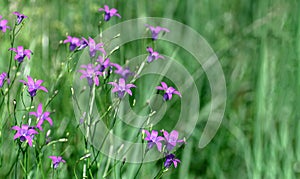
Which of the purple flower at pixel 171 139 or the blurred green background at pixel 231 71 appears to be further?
the blurred green background at pixel 231 71

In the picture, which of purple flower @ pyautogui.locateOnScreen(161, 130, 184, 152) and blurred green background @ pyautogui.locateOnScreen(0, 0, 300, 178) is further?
blurred green background @ pyautogui.locateOnScreen(0, 0, 300, 178)

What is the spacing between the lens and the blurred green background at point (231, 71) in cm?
206

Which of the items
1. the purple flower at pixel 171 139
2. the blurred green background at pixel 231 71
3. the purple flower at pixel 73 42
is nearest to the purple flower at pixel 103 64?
the purple flower at pixel 73 42

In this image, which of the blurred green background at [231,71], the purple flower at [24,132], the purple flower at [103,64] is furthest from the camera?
the blurred green background at [231,71]

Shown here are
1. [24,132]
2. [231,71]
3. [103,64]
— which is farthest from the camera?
[231,71]

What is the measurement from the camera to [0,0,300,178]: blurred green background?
81.2 inches

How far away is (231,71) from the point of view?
2.58 m

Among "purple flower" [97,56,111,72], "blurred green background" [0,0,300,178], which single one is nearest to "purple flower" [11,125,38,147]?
"purple flower" [97,56,111,72]

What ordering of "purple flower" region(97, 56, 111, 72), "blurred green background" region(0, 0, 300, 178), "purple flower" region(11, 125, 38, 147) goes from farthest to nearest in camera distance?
"blurred green background" region(0, 0, 300, 178) → "purple flower" region(97, 56, 111, 72) → "purple flower" region(11, 125, 38, 147)

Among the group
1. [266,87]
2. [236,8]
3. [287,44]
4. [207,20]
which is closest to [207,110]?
[266,87]

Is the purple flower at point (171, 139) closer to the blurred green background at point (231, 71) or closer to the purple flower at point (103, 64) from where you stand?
the purple flower at point (103, 64)

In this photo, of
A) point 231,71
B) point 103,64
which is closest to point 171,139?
point 103,64

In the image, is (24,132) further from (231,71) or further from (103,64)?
(231,71)

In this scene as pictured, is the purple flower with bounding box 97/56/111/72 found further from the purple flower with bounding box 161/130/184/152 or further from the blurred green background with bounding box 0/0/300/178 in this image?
the blurred green background with bounding box 0/0/300/178
